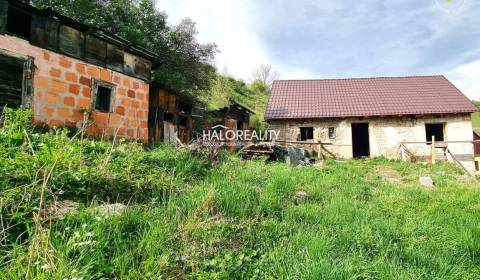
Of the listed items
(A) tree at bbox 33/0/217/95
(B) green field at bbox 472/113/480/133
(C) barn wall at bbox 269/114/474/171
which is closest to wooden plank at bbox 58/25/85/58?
(A) tree at bbox 33/0/217/95

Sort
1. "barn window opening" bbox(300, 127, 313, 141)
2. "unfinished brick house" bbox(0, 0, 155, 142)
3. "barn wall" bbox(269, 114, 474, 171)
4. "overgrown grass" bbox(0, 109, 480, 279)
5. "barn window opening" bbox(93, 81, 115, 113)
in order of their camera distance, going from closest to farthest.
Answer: "overgrown grass" bbox(0, 109, 480, 279), "unfinished brick house" bbox(0, 0, 155, 142), "barn window opening" bbox(93, 81, 115, 113), "barn wall" bbox(269, 114, 474, 171), "barn window opening" bbox(300, 127, 313, 141)

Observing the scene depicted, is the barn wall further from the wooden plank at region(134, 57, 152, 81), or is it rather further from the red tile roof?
the wooden plank at region(134, 57, 152, 81)

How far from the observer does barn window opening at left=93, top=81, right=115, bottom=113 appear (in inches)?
424

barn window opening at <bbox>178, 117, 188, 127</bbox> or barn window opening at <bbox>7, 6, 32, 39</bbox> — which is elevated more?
barn window opening at <bbox>7, 6, 32, 39</bbox>

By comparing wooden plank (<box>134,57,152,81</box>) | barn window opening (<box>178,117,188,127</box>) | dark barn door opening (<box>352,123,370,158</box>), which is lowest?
dark barn door opening (<box>352,123,370,158</box>)

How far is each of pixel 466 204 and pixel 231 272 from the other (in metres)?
5.60

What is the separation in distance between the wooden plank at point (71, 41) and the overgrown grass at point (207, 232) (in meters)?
5.64

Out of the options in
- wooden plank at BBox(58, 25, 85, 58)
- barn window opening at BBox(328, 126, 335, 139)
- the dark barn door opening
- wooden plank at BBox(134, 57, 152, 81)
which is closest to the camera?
wooden plank at BBox(58, 25, 85, 58)

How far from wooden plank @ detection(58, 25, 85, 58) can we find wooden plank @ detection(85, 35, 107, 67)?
0.20m

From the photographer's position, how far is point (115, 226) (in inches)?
122

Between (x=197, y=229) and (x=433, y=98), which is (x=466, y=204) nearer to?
(x=197, y=229)

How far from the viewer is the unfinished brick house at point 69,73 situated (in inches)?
338

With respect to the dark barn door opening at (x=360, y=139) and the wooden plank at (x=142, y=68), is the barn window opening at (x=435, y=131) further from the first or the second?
the wooden plank at (x=142, y=68)

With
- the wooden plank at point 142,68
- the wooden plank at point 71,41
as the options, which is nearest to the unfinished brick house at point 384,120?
the wooden plank at point 142,68
